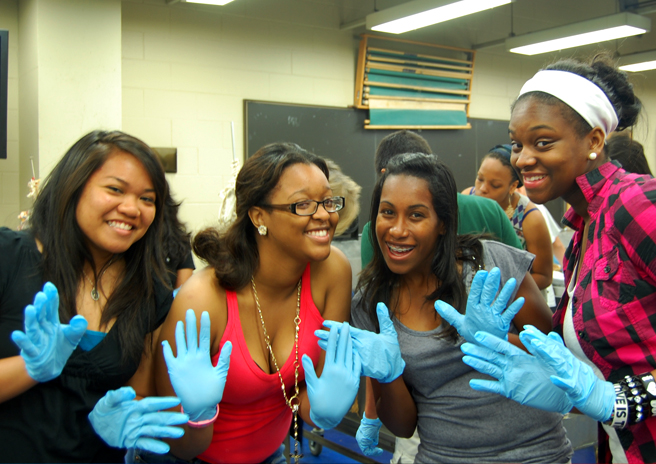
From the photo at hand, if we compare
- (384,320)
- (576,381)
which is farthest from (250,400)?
(576,381)

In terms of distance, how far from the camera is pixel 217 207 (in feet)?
14.2

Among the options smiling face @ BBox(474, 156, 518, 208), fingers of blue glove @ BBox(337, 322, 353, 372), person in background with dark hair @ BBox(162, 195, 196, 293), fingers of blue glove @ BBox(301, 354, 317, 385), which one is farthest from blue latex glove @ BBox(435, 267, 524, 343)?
smiling face @ BBox(474, 156, 518, 208)

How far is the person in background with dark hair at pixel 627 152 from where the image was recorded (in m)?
2.12

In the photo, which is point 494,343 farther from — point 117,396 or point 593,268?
point 117,396

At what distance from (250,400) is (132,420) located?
317 mm

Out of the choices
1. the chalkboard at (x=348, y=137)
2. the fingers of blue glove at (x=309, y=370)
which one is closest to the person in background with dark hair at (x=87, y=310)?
the fingers of blue glove at (x=309, y=370)

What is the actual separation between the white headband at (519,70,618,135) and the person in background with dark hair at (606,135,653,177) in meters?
0.90

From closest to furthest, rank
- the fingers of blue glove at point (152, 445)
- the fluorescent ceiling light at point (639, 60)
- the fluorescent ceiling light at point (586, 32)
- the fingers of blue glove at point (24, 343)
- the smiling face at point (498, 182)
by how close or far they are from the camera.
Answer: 1. the fingers of blue glove at point (24, 343)
2. the fingers of blue glove at point (152, 445)
3. the smiling face at point (498, 182)
4. the fluorescent ceiling light at point (586, 32)
5. the fluorescent ceiling light at point (639, 60)

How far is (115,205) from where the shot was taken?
4.27ft

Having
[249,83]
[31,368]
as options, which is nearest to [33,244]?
[31,368]

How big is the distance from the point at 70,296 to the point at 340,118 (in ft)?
12.7

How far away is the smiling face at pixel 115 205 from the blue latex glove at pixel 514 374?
84cm

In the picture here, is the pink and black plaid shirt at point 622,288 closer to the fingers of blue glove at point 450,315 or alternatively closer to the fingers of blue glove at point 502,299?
the fingers of blue glove at point 502,299

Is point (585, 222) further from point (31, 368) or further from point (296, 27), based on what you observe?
point (296, 27)
